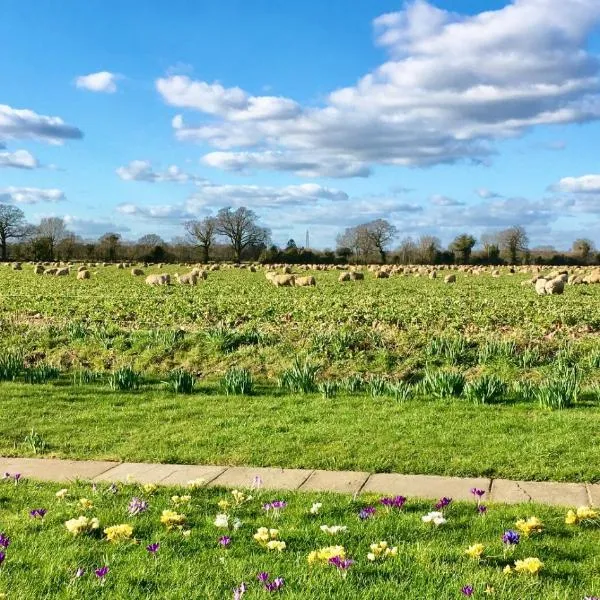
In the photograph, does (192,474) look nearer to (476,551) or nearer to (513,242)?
(476,551)

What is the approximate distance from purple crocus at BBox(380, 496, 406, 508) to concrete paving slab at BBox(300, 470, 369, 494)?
1.90 ft

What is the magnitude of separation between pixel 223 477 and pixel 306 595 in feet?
8.66

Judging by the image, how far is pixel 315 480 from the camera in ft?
19.7

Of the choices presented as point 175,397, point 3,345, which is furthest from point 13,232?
point 175,397

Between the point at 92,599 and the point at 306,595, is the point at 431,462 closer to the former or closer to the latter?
the point at 306,595

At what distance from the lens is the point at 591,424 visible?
7.70 metres

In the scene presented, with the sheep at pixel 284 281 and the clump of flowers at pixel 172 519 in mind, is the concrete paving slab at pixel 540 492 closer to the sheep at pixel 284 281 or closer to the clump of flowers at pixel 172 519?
the clump of flowers at pixel 172 519

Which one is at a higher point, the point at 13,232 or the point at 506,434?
the point at 13,232

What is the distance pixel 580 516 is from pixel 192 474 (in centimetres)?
336

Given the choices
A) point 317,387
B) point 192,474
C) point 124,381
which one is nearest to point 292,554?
point 192,474

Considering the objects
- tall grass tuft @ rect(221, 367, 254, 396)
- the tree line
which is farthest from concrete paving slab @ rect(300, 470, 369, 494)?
the tree line

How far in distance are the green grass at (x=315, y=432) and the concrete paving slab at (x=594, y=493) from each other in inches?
7.6

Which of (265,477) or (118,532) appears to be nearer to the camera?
(118,532)

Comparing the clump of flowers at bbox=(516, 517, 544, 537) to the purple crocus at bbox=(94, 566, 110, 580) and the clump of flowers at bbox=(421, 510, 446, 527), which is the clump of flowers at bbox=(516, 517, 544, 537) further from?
the purple crocus at bbox=(94, 566, 110, 580)
